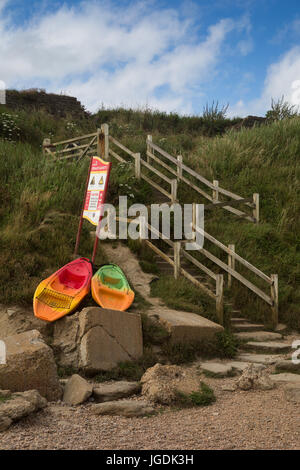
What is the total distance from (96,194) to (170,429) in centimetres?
521

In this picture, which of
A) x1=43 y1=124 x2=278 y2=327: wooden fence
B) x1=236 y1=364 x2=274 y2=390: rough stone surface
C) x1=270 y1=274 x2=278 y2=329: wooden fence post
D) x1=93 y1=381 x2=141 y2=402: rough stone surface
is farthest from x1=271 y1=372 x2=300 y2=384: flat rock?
x1=270 y1=274 x2=278 y2=329: wooden fence post

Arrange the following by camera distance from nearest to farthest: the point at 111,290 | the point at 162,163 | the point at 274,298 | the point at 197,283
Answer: the point at 111,290 → the point at 197,283 → the point at 274,298 → the point at 162,163

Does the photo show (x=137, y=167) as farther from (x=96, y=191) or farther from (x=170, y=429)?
(x=170, y=429)

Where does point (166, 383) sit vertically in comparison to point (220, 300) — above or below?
below

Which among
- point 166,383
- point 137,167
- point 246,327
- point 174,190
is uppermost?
point 137,167

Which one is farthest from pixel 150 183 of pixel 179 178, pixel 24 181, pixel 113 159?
pixel 24 181

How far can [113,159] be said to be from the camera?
46.9 ft

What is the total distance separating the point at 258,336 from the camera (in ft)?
28.8

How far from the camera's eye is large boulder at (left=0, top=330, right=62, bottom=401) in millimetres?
5312

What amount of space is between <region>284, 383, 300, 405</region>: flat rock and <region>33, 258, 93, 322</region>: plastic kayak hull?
3.19 metres

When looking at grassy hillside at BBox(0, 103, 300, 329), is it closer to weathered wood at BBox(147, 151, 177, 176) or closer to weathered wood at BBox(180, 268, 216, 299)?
weathered wood at BBox(147, 151, 177, 176)

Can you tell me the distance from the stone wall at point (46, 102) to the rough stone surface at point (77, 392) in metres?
18.1

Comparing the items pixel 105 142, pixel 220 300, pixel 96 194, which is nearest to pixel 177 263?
pixel 220 300
